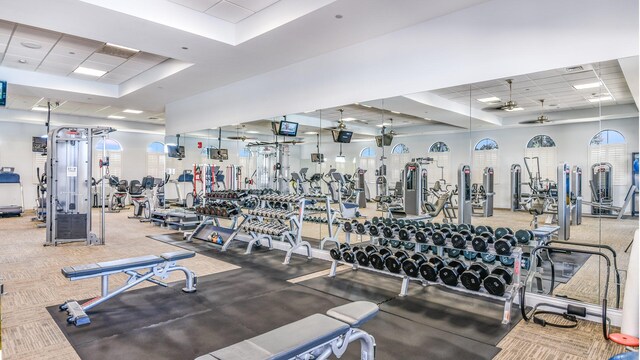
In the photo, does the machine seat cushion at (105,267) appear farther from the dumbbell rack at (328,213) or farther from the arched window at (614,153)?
the arched window at (614,153)

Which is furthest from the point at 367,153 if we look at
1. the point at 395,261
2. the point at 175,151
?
the point at 175,151

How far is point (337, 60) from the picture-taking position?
16.1ft

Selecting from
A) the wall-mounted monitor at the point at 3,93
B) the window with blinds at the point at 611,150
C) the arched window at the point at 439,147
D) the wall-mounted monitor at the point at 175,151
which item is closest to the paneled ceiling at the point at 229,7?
the arched window at the point at 439,147

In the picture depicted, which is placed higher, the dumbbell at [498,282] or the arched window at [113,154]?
the arched window at [113,154]

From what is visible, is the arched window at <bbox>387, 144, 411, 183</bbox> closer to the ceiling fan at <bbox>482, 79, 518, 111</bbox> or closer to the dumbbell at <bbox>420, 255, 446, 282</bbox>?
the ceiling fan at <bbox>482, 79, 518, 111</bbox>

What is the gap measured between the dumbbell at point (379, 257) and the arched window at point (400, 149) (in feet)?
5.03

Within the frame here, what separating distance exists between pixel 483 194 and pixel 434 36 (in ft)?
5.96

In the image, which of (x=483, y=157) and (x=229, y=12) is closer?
(x=483, y=157)

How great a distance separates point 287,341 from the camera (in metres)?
1.64

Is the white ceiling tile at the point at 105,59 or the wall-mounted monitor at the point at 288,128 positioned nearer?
the wall-mounted monitor at the point at 288,128

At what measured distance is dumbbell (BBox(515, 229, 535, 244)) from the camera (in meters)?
3.38

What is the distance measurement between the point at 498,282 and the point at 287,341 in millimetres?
2048

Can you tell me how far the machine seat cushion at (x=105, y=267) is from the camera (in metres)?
2.94

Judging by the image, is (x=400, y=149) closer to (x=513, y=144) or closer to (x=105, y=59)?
(x=513, y=144)
